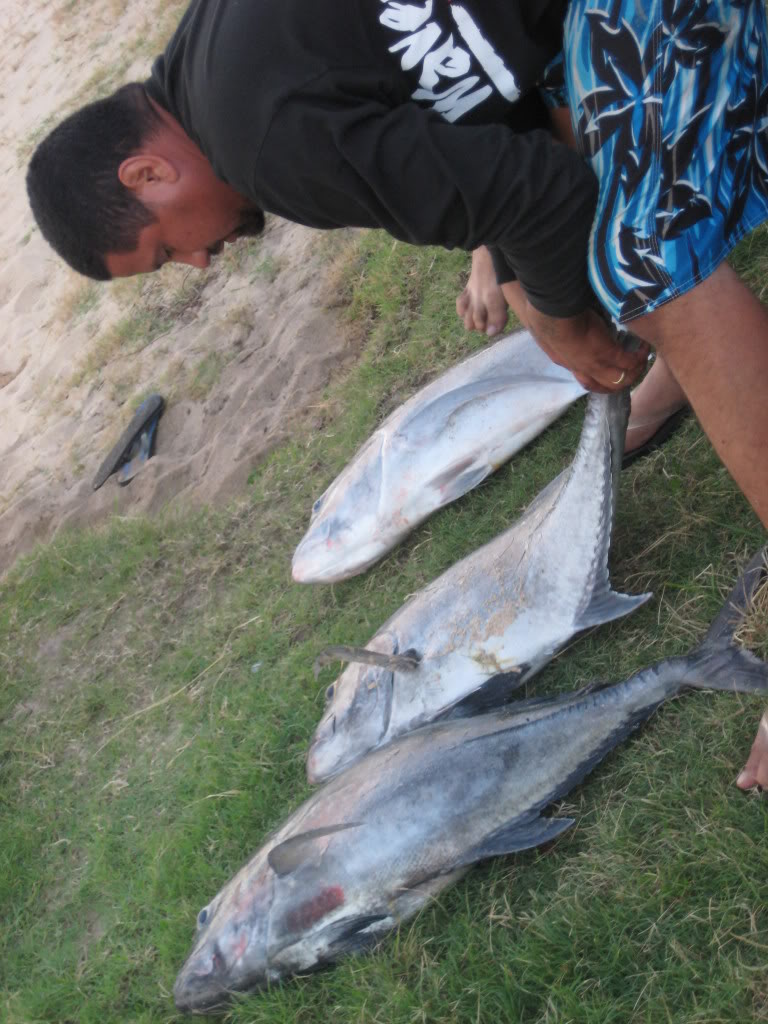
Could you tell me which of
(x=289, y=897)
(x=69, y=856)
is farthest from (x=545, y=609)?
(x=69, y=856)

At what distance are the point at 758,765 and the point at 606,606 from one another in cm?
75

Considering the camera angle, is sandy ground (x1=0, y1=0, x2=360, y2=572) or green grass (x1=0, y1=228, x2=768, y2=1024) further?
sandy ground (x1=0, y1=0, x2=360, y2=572)

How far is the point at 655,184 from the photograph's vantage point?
2014 mm

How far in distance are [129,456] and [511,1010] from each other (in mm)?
4301

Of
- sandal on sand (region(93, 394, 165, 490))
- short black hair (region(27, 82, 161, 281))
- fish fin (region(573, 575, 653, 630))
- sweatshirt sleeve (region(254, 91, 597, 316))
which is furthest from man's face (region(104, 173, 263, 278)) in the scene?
sandal on sand (region(93, 394, 165, 490))

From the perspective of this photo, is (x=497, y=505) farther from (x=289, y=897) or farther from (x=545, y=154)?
(x=545, y=154)

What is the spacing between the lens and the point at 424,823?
9.05 ft

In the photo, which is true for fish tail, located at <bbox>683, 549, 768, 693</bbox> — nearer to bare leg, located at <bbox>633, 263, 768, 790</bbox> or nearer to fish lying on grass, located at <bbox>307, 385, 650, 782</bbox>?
fish lying on grass, located at <bbox>307, 385, 650, 782</bbox>

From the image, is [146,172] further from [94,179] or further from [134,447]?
[134,447]

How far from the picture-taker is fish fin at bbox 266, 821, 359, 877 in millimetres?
2836

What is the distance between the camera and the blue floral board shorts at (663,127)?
1963mm

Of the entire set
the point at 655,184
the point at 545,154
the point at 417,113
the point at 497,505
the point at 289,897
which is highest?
the point at 417,113

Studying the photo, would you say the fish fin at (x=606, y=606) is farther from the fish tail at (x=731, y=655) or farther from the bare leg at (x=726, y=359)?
the bare leg at (x=726, y=359)

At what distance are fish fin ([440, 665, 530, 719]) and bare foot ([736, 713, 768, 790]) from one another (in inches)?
32.7
